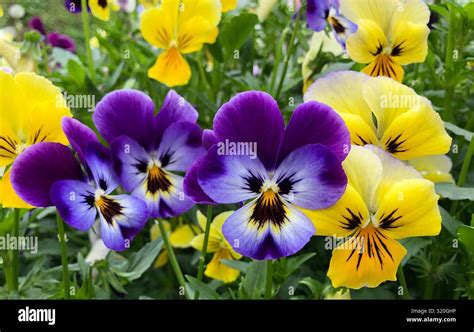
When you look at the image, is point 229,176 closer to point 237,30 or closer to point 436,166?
point 436,166

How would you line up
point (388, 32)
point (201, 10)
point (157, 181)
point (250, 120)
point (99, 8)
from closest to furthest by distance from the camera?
1. point (250, 120)
2. point (157, 181)
3. point (388, 32)
4. point (201, 10)
5. point (99, 8)

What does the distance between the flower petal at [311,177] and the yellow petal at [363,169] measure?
2 cm

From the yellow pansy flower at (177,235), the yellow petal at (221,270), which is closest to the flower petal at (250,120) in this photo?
the yellow petal at (221,270)

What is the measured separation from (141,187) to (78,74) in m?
0.34

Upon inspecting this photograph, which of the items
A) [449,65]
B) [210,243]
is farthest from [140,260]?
[449,65]

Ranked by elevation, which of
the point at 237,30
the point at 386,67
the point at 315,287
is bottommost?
the point at 315,287

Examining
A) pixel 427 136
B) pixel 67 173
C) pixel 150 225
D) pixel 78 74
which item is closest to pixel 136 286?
pixel 150 225

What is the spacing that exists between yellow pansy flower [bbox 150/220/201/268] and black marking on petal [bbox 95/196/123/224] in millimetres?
341

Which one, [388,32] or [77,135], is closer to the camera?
[77,135]

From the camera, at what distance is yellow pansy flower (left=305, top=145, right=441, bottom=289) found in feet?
1.56

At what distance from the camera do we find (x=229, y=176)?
47 centimetres

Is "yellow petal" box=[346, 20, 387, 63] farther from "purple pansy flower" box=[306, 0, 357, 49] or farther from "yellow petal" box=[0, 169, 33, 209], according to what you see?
"yellow petal" box=[0, 169, 33, 209]

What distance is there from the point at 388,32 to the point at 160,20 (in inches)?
10.4

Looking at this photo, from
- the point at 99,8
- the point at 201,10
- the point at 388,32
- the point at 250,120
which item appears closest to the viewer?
the point at 250,120
